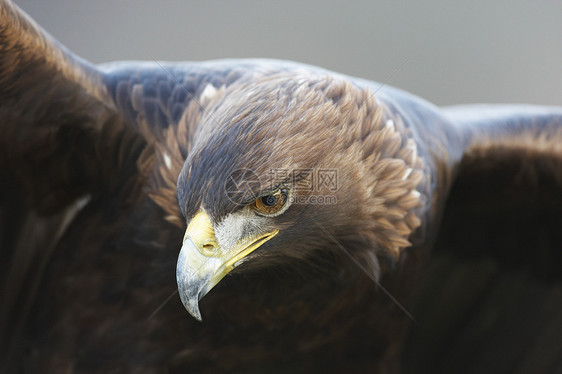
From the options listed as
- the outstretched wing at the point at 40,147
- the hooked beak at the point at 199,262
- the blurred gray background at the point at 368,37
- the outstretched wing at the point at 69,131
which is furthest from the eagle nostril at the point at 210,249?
the blurred gray background at the point at 368,37

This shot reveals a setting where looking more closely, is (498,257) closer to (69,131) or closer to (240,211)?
(240,211)

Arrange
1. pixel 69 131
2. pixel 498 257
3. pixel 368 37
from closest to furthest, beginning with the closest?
pixel 69 131 → pixel 498 257 → pixel 368 37

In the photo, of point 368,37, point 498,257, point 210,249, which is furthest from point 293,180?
point 368,37

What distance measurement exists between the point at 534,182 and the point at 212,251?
132cm

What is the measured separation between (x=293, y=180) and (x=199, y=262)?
0.92 feet

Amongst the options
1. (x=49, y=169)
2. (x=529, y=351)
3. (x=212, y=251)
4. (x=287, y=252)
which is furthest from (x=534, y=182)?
(x=49, y=169)

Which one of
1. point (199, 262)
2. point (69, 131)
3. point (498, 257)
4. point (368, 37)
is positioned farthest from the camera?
point (368, 37)

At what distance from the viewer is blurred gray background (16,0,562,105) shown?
288 inches

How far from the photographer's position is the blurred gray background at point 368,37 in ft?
24.0

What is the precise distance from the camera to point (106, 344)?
2.46 metres

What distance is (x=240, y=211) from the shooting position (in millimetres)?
1789

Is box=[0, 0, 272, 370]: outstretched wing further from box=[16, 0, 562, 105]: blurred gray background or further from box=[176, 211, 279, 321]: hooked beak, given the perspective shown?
box=[16, 0, 562, 105]: blurred gray background

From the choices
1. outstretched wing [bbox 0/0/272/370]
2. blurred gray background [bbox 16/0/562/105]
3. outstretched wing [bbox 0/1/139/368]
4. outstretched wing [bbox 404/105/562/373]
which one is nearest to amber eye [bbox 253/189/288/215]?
outstretched wing [bbox 0/0/272/370]

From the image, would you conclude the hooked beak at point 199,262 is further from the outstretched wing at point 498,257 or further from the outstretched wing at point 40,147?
the outstretched wing at point 498,257
